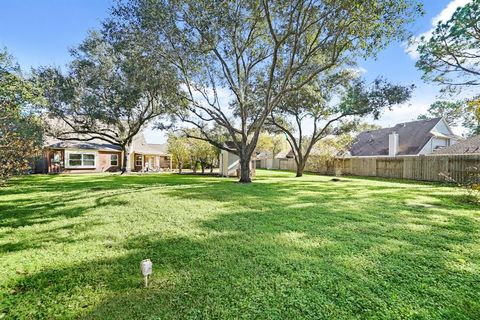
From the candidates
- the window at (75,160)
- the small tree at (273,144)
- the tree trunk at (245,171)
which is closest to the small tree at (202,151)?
the tree trunk at (245,171)

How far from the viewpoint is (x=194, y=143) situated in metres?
20.1

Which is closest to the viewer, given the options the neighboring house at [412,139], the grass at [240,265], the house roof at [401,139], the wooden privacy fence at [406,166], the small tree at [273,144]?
the grass at [240,265]

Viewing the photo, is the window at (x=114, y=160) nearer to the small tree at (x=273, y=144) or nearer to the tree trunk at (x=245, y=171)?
the tree trunk at (x=245, y=171)

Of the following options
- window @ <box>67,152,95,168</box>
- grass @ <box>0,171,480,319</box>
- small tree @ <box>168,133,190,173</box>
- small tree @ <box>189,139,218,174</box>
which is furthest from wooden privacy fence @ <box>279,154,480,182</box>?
window @ <box>67,152,95,168</box>

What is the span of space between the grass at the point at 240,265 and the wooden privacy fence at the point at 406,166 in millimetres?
7196

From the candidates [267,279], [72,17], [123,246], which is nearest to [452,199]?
[267,279]

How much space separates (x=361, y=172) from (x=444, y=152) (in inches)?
240

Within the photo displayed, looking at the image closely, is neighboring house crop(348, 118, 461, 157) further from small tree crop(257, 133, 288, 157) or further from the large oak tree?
small tree crop(257, 133, 288, 157)

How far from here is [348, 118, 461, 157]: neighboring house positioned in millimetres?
18703

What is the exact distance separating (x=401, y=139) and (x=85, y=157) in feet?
95.1

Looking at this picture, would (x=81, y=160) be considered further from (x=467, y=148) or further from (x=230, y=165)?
(x=467, y=148)

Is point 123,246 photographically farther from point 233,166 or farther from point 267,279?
point 233,166

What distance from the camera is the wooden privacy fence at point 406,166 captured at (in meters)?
13.4

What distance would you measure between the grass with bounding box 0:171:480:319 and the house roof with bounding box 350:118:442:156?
16.4m
